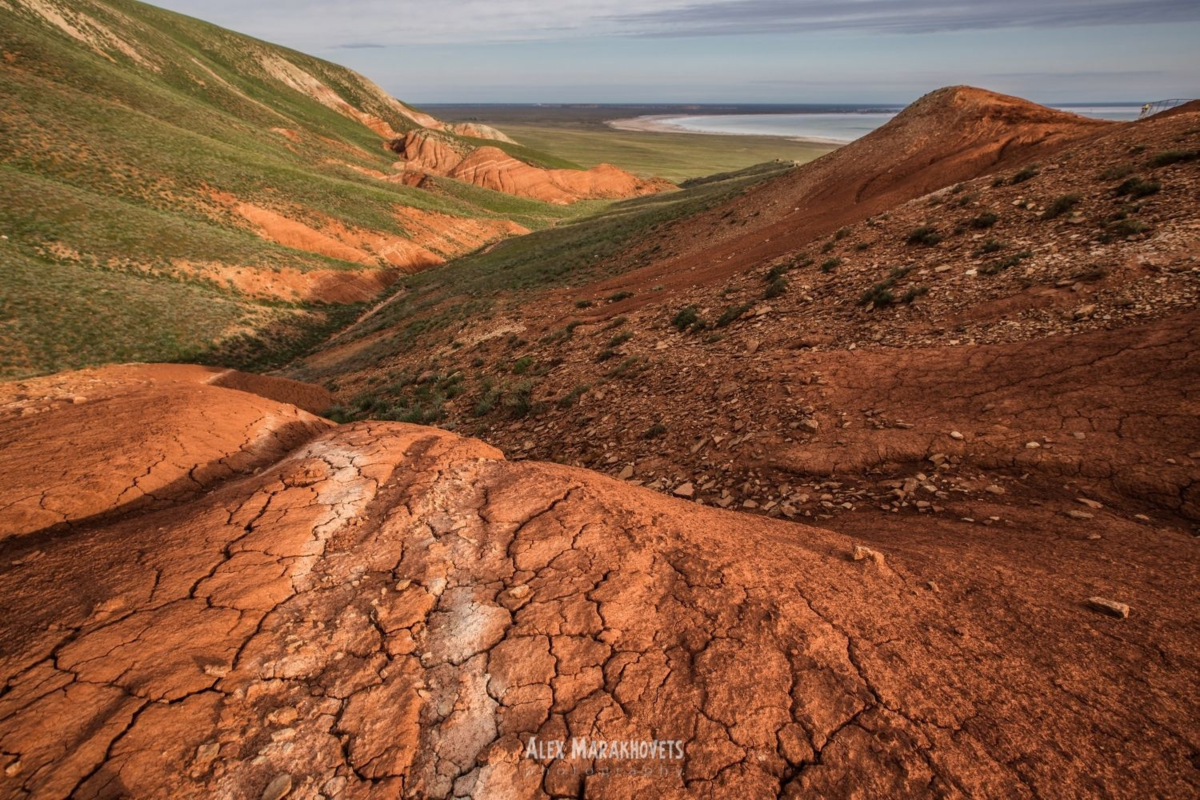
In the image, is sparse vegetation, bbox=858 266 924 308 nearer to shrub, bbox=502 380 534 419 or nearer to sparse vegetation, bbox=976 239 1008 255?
sparse vegetation, bbox=976 239 1008 255

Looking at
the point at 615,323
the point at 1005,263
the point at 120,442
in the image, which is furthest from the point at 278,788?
the point at 615,323

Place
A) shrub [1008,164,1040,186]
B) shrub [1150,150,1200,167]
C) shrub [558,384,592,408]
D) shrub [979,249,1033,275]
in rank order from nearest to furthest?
shrub [979,249,1033,275]
shrub [1150,150,1200,167]
shrub [558,384,592,408]
shrub [1008,164,1040,186]

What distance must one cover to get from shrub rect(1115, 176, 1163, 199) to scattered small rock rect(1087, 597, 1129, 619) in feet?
37.2

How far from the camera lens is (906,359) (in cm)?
913

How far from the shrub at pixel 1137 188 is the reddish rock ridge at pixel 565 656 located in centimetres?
984

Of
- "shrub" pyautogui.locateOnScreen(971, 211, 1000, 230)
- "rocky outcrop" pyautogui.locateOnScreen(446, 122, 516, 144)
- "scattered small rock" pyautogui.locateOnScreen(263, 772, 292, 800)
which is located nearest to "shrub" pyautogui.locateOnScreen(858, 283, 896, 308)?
"shrub" pyautogui.locateOnScreen(971, 211, 1000, 230)

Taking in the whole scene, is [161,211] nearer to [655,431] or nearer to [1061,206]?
[655,431]

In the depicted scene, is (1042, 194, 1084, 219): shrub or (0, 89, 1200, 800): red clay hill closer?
(0, 89, 1200, 800): red clay hill

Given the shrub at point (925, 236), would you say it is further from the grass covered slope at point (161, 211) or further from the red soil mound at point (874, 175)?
the grass covered slope at point (161, 211)

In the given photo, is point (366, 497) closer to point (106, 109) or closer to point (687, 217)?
point (687, 217)

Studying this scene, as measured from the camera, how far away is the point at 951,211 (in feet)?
45.3

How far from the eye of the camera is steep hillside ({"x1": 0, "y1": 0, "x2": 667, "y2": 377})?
21609 mm

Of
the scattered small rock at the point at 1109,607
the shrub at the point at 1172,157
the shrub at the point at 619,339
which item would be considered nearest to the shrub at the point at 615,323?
the shrub at the point at 619,339

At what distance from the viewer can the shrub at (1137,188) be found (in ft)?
34.6
